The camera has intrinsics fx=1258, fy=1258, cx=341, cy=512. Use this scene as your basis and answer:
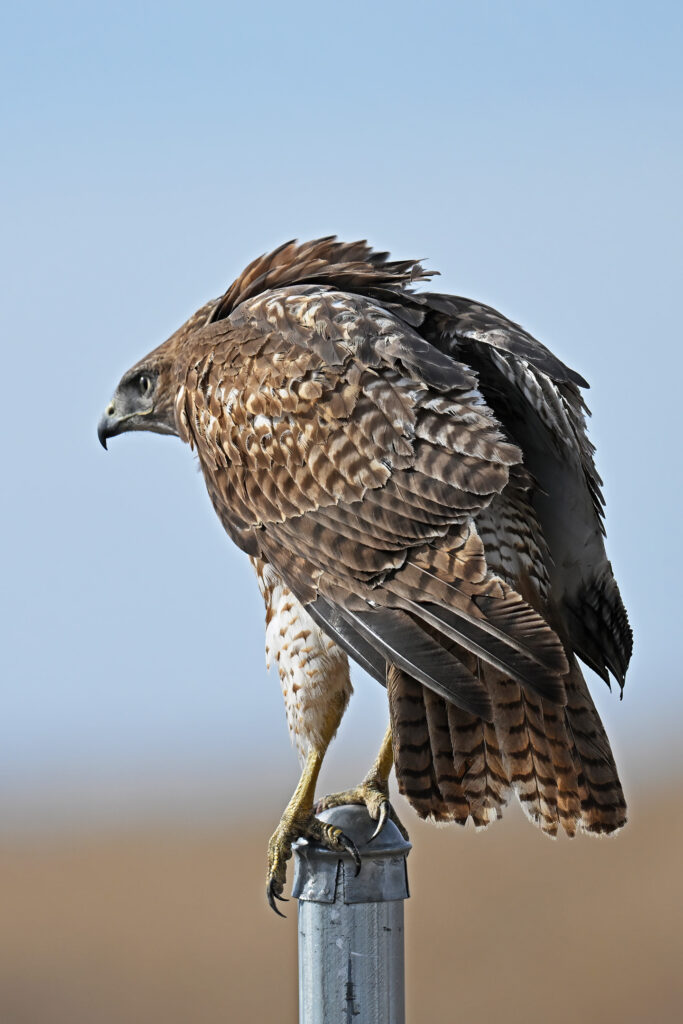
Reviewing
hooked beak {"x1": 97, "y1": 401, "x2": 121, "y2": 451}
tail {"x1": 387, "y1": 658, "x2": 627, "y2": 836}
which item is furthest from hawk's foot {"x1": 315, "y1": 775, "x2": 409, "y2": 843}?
hooked beak {"x1": 97, "y1": 401, "x2": 121, "y2": 451}

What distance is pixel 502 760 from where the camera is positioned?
11.2ft

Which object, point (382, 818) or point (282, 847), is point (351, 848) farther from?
point (282, 847)

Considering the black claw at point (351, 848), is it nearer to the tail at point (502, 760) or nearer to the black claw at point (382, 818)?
the black claw at point (382, 818)

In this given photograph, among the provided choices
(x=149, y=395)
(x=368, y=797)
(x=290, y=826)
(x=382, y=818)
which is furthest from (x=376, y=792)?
(x=149, y=395)

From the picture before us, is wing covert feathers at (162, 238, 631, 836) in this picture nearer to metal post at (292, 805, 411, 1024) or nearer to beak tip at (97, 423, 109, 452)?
metal post at (292, 805, 411, 1024)

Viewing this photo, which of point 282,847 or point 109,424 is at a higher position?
point 109,424

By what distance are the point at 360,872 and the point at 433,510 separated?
3.26 ft

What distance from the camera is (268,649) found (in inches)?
152

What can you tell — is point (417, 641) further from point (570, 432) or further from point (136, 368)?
point (136, 368)

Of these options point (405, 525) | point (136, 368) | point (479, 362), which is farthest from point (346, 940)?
point (136, 368)

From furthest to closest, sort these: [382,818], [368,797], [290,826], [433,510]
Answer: [290,826]
[368,797]
[433,510]
[382,818]

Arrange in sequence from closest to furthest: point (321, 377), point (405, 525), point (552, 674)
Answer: point (552, 674), point (405, 525), point (321, 377)

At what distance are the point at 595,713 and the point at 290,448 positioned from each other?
1163 mm

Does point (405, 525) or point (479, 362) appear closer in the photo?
point (405, 525)
